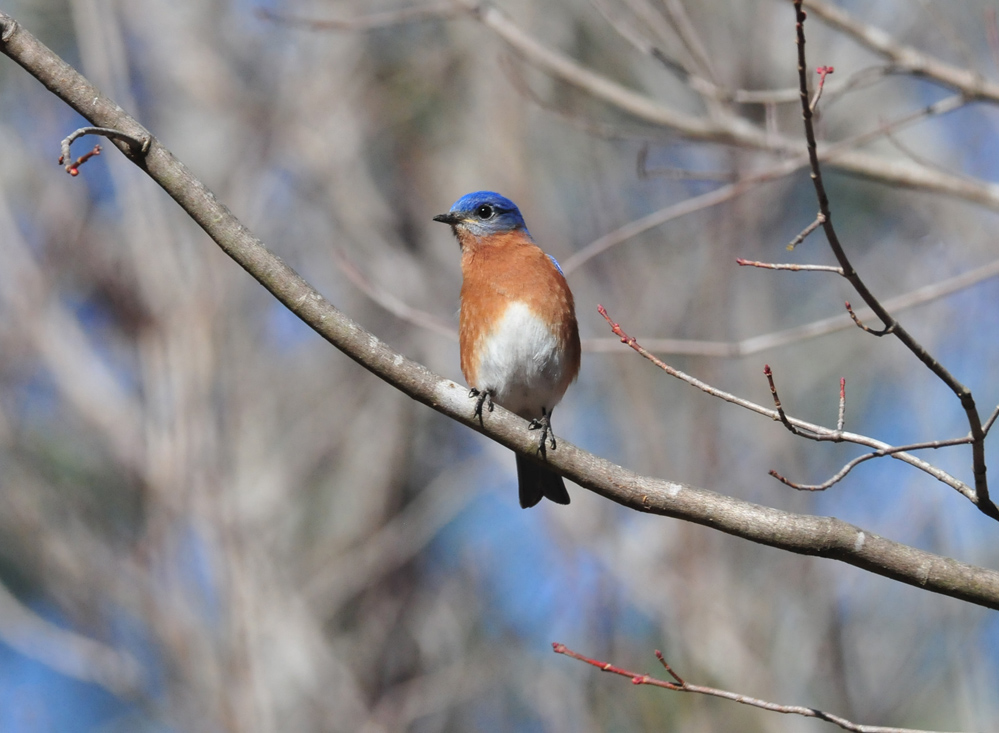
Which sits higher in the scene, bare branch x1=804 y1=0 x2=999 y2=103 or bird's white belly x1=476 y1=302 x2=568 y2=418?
bare branch x1=804 y1=0 x2=999 y2=103

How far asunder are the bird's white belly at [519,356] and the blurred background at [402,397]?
0.28 metres

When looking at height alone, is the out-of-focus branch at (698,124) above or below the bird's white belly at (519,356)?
above

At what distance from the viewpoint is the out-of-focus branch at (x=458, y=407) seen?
9.71 ft

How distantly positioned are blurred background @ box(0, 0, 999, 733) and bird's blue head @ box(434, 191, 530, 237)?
0.58m

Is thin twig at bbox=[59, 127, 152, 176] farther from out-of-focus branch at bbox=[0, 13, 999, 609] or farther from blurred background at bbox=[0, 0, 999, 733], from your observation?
blurred background at bbox=[0, 0, 999, 733]

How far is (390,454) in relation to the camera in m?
9.31

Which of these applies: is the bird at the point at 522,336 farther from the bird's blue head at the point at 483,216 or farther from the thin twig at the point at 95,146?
the thin twig at the point at 95,146

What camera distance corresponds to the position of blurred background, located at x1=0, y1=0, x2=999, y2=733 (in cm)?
631

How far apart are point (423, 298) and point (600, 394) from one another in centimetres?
170

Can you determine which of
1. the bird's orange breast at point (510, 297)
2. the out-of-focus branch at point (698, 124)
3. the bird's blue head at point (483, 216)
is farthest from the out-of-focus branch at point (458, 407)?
the bird's blue head at point (483, 216)

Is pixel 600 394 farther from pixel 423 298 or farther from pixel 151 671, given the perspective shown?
pixel 151 671

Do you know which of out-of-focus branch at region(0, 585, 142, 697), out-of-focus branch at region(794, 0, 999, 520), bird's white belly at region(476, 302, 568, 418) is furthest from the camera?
out-of-focus branch at region(0, 585, 142, 697)

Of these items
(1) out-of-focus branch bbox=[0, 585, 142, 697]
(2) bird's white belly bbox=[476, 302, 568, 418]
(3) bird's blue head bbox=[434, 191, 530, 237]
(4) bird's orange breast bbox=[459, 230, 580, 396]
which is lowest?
(1) out-of-focus branch bbox=[0, 585, 142, 697]

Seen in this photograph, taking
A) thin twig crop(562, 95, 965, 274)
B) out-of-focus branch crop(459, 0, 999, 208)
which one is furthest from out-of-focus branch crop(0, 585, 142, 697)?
out-of-focus branch crop(459, 0, 999, 208)
